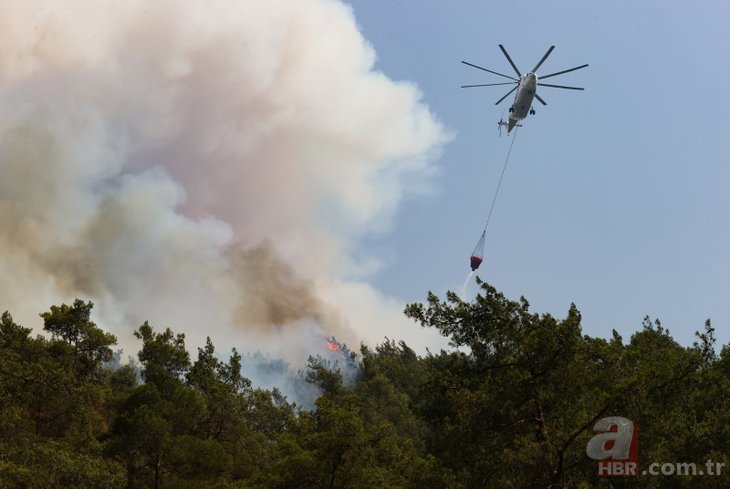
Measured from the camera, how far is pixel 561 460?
20922mm

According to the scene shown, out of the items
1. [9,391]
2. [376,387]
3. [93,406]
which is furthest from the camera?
[376,387]

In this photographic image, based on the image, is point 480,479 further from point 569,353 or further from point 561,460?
point 569,353

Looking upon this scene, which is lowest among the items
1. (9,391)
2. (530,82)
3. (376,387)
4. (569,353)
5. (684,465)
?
(9,391)

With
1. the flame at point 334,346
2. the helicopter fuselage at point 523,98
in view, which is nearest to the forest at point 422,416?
the helicopter fuselage at point 523,98

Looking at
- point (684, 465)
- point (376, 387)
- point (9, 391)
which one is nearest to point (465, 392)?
point (684, 465)

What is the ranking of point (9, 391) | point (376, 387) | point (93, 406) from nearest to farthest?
point (9, 391) → point (93, 406) → point (376, 387)

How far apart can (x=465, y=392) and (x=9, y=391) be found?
68.9ft

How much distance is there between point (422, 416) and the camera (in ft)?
87.8
